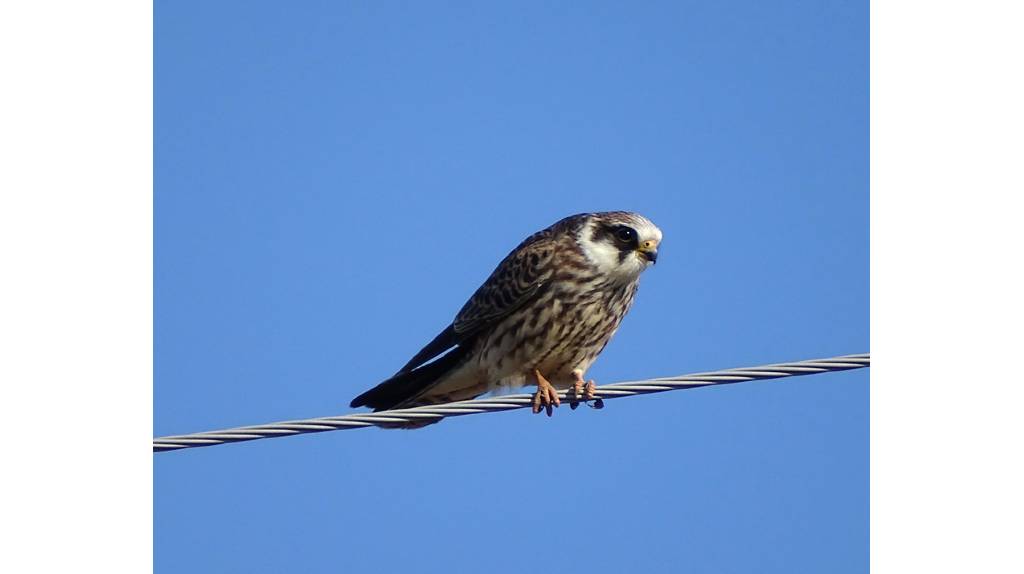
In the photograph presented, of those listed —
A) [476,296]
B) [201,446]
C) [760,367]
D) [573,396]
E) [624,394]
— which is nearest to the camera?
[201,446]

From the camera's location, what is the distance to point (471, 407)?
4172 millimetres

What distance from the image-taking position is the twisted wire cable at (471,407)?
12.2ft

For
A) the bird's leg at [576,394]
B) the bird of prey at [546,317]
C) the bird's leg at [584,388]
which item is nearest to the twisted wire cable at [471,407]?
the bird's leg at [584,388]

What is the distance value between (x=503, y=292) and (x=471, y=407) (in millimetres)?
1945

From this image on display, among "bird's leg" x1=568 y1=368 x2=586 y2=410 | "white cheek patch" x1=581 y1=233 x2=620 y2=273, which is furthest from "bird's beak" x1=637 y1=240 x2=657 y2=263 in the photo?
"bird's leg" x1=568 y1=368 x2=586 y2=410

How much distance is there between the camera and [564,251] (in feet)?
19.6

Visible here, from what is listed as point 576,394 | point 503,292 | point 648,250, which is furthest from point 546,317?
point 648,250

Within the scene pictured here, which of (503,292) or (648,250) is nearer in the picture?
(648,250)

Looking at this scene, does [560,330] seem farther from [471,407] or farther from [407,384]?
[471,407]

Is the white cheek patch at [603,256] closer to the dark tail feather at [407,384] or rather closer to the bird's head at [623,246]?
the bird's head at [623,246]

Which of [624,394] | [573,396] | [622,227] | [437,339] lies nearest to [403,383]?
[437,339]

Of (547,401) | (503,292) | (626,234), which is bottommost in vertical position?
(547,401)

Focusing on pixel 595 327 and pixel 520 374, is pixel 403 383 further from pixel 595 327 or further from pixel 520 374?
pixel 595 327

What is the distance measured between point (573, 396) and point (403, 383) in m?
0.87
